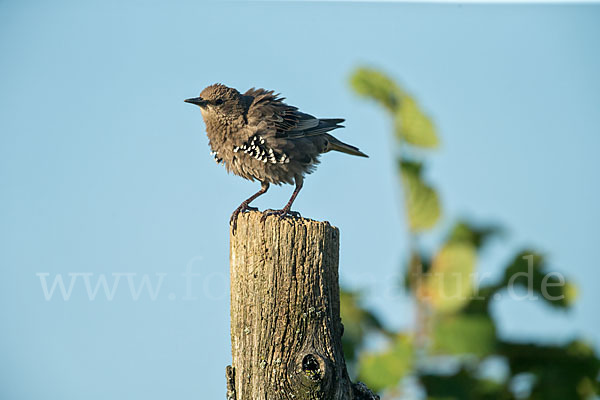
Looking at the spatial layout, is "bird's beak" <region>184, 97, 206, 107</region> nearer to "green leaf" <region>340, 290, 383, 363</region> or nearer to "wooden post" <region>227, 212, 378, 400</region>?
"wooden post" <region>227, 212, 378, 400</region>

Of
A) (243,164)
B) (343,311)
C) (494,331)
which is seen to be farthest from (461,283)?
(243,164)

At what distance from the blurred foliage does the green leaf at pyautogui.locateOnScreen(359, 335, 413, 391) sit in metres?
0.01

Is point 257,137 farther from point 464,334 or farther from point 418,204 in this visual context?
point 464,334

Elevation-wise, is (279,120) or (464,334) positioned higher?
(279,120)

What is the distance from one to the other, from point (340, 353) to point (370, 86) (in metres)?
5.31

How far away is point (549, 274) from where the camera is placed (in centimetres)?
940

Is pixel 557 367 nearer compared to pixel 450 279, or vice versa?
pixel 450 279

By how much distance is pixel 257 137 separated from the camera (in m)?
5.88

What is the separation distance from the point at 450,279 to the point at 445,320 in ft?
1.87

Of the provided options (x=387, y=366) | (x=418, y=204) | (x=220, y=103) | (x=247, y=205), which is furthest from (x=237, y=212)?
(x=418, y=204)

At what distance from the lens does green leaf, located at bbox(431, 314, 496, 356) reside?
27.0 ft

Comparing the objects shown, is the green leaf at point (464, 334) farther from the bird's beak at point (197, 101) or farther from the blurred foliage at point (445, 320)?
the bird's beak at point (197, 101)

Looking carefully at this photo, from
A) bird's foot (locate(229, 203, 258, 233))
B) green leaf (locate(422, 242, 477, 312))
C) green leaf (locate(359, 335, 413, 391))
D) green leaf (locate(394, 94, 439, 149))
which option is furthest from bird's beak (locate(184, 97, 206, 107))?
green leaf (locate(422, 242, 477, 312))

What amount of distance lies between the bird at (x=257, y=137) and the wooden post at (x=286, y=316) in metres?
1.60
